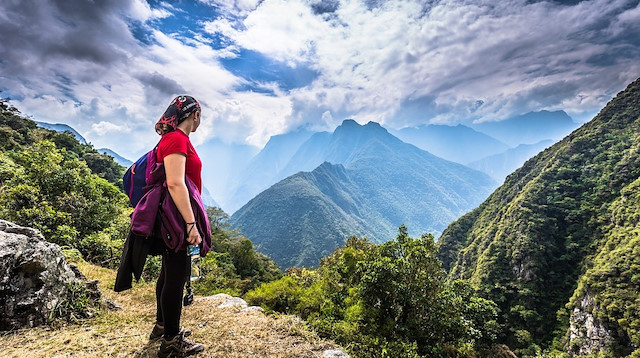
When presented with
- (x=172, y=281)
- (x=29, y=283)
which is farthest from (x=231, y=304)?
(x=172, y=281)

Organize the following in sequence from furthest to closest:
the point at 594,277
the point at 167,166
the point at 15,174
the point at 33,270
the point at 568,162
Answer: the point at 568,162 < the point at 594,277 < the point at 15,174 < the point at 33,270 < the point at 167,166

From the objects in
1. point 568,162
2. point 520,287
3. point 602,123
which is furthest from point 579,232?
point 602,123

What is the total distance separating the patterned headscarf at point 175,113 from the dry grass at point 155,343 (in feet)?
7.43

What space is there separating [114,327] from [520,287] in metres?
53.5

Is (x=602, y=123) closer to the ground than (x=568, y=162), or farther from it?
farther from it

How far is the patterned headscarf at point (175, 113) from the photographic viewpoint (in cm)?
256

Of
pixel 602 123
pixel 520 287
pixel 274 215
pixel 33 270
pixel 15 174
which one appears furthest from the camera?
pixel 274 215

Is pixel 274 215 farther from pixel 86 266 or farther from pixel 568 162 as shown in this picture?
pixel 86 266

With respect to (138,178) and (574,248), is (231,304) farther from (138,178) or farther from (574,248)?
(574,248)

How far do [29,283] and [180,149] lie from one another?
2975mm

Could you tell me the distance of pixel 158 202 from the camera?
7.91 feet

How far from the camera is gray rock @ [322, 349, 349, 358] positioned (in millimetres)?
3279

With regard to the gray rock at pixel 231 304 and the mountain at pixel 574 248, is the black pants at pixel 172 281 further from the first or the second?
the mountain at pixel 574 248

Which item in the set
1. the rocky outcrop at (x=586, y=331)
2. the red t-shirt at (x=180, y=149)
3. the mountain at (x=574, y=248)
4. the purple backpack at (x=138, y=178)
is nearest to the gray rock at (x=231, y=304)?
the purple backpack at (x=138, y=178)
